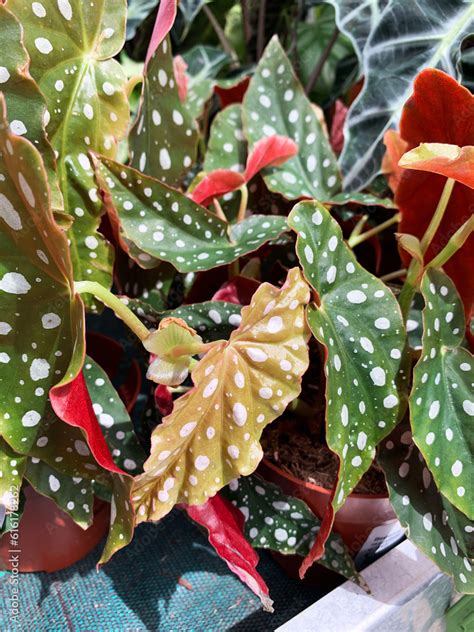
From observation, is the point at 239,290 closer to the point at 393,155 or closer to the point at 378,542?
the point at 393,155

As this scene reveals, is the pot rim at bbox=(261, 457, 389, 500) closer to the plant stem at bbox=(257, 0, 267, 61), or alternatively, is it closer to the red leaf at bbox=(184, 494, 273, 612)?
the red leaf at bbox=(184, 494, 273, 612)

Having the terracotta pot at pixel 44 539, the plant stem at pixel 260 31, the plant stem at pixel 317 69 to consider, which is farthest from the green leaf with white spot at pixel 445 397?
the plant stem at pixel 260 31

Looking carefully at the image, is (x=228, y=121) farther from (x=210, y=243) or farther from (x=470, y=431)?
(x=470, y=431)

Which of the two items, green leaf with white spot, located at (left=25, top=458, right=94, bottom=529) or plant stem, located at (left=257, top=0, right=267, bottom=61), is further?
plant stem, located at (left=257, top=0, right=267, bottom=61)

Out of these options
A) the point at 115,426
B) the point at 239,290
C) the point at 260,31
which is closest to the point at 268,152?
the point at 239,290

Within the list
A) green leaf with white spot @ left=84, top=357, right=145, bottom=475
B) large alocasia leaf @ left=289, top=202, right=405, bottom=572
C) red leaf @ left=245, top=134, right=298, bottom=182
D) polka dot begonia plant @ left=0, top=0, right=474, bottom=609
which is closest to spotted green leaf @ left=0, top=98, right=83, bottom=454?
polka dot begonia plant @ left=0, top=0, right=474, bottom=609

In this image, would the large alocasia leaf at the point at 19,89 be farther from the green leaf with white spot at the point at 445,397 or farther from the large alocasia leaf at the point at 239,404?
the green leaf with white spot at the point at 445,397
